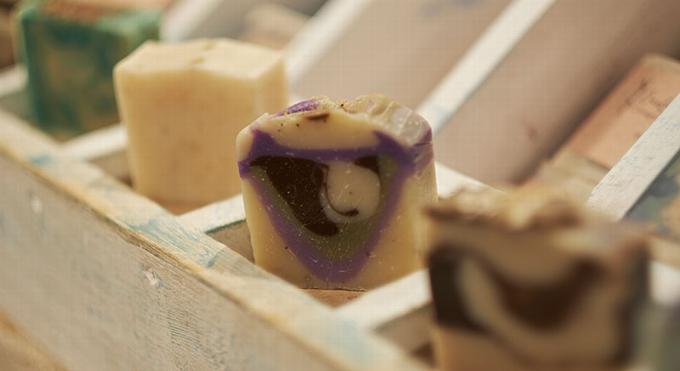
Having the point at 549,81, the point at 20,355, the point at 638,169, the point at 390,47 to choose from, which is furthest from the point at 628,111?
the point at 20,355

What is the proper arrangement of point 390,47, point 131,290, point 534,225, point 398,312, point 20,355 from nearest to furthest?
point 534,225, point 398,312, point 131,290, point 20,355, point 390,47

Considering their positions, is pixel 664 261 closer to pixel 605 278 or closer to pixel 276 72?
pixel 605 278

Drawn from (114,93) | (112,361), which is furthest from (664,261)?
(114,93)

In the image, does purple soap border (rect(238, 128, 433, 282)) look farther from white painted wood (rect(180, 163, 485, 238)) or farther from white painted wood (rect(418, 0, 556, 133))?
white painted wood (rect(418, 0, 556, 133))

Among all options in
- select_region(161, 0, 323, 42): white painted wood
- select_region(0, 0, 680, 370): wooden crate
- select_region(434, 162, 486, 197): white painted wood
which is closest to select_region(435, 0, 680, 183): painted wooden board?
select_region(0, 0, 680, 370): wooden crate

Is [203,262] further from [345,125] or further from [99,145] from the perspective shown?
[99,145]
